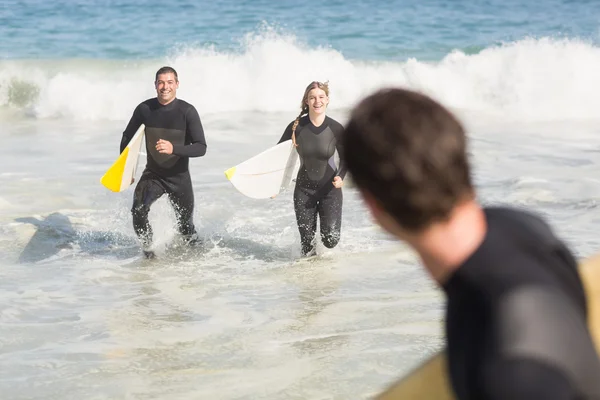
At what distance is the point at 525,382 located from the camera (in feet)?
4.69

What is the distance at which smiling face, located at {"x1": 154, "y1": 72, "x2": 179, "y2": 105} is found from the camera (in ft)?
30.9

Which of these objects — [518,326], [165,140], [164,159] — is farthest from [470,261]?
[164,159]

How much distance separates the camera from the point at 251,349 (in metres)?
6.66

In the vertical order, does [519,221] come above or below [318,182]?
above

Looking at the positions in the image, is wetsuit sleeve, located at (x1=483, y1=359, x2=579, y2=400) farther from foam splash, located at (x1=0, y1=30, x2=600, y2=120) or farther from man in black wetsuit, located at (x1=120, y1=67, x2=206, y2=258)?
foam splash, located at (x1=0, y1=30, x2=600, y2=120)

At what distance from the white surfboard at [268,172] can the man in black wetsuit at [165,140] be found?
525 mm

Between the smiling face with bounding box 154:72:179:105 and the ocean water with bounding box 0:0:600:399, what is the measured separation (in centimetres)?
131

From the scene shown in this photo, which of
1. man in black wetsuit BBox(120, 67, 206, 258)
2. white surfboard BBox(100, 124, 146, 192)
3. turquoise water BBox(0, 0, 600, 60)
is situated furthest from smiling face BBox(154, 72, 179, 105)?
turquoise water BBox(0, 0, 600, 60)

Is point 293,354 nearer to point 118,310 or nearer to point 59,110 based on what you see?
point 118,310

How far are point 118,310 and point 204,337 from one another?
1.07 meters

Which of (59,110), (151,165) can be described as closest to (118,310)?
(151,165)

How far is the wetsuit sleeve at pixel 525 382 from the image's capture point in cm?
143

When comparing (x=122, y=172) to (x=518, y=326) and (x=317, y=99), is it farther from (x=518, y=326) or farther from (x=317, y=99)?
(x=518, y=326)

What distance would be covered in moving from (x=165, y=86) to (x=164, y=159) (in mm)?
708
